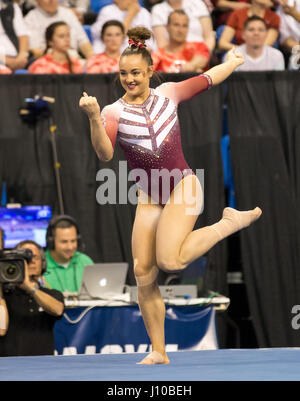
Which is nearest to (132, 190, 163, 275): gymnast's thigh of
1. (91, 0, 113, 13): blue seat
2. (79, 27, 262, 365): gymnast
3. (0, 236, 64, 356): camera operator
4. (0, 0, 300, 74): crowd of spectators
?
(79, 27, 262, 365): gymnast

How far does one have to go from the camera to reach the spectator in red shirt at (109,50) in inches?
303

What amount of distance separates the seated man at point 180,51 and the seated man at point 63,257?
192 cm

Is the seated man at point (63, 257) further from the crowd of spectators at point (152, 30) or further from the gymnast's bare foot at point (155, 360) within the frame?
the gymnast's bare foot at point (155, 360)

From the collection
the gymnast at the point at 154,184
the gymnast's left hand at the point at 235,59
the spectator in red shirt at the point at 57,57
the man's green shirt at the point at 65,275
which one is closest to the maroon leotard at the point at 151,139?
the gymnast at the point at 154,184

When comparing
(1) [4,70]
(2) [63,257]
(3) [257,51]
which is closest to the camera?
(2) [63,257]

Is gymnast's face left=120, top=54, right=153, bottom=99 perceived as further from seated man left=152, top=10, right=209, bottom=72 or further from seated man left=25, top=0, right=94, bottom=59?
seated man left=25, top=0, right=94, bottom=59

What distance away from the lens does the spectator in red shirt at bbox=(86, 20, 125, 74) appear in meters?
7.70

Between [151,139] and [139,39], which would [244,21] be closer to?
Answer: [139,39]

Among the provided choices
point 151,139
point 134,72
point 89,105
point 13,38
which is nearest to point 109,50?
point 13,38

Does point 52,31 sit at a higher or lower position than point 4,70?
higher

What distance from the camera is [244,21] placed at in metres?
8.38

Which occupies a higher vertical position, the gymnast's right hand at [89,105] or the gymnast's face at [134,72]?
the gymnast's face at [134,72]

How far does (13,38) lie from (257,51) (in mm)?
2455

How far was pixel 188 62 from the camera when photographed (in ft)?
25.6
